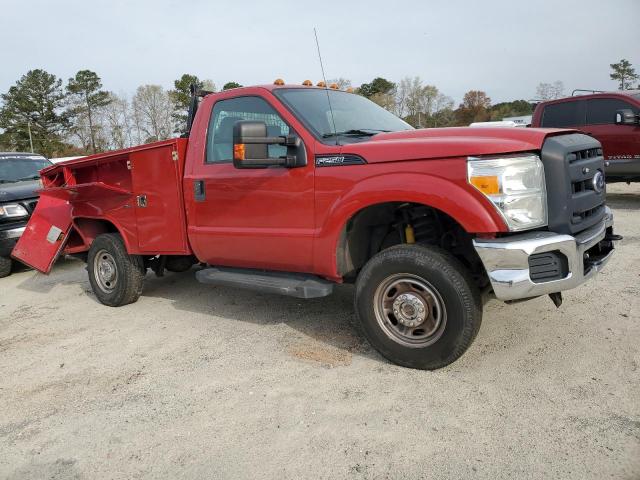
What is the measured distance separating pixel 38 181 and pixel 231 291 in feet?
16.3

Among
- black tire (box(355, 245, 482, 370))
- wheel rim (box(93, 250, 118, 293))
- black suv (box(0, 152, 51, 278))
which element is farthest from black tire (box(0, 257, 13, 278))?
black tire (box(355, 245, 482, 370))

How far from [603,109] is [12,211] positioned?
1023 cm

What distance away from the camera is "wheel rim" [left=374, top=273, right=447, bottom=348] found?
3186 millimetres

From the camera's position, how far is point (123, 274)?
5.15 metres

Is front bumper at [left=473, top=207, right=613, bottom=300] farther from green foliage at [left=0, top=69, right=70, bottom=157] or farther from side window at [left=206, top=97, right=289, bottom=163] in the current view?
green foliage at [left=0, top=69, right=70, bottom=157]

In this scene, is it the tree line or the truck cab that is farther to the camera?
the tree line

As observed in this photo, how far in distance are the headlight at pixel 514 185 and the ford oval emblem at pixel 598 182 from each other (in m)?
0.63

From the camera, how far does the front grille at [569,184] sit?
9.61 feet

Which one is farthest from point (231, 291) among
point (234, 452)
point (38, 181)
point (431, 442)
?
point (38, 181)

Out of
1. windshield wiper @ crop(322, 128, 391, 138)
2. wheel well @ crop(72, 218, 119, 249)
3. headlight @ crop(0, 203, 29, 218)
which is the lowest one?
wheel well @ crop(72, 218, 119, 249)

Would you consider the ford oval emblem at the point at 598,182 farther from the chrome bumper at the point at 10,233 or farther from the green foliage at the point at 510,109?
the green foliage at the point at 510,109

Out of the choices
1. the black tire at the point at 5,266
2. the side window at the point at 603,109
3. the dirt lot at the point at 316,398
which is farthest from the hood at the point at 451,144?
the side window at the point at 603,109

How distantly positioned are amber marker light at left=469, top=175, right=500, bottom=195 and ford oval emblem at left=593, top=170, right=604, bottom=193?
0.93 metres

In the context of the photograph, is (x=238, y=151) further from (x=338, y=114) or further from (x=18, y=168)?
(x=18, y=168)
